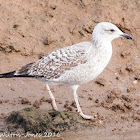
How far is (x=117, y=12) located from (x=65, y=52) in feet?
10.3

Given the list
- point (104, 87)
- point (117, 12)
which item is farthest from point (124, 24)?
point (104, 87)

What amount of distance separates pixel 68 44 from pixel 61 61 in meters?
2.52

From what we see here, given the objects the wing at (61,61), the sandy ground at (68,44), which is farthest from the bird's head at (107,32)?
the sandy ground at (68,44)

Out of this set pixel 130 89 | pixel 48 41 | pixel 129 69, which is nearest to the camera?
pixel 130 89

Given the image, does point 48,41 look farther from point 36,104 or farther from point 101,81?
point 36,104

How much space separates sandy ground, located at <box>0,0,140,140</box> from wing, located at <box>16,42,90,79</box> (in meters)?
0.94

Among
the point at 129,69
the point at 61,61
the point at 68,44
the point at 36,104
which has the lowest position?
the point at 36,104

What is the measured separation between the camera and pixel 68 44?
34.4 feet

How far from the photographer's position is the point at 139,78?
31.9 ft

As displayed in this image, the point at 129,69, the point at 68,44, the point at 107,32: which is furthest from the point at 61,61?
the point at 68,44

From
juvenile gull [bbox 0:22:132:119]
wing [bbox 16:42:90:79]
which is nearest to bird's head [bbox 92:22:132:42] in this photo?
juvenile gull [bbox 0:22:132:119]

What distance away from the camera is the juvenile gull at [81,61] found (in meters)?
7.87

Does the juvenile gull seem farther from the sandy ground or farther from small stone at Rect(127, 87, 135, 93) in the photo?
small stone at Rect(127, 87, 135, 93)

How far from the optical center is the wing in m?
7.93
